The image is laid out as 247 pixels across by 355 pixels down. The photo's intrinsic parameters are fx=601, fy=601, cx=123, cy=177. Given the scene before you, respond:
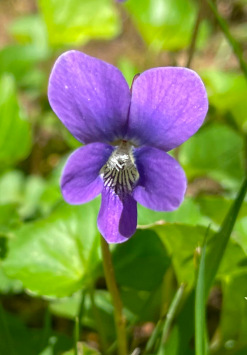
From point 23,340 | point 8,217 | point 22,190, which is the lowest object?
point 22,190

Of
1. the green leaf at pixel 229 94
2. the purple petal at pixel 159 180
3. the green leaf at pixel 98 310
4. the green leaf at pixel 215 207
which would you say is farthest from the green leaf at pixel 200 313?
the green leaf at pixel 229 94

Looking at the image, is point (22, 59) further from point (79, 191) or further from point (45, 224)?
point (79, 191)

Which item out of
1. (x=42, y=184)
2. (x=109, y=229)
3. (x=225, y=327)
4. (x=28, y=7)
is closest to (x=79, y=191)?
(x=109, y=229)

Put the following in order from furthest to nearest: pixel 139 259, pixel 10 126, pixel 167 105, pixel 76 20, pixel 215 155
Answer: pixel 76 20 < pixel 215 155 < pixel 10 126 < pixel 139 259 < pixel 167 105

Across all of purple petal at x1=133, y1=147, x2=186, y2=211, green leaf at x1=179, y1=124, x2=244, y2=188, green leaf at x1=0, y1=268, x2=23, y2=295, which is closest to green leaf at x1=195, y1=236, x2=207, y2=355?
purple petal at x1=133, y1=147, x2=186, y2=211

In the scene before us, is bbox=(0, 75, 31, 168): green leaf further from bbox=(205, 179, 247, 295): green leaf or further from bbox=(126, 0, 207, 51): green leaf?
bbox=(205, 179, 247, 295): green leaf

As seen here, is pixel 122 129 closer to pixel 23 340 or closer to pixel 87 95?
pixel 87 95

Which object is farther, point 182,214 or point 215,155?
point 215,155

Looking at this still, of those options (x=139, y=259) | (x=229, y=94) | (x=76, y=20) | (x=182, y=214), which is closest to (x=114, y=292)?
(x=139, y=259)
